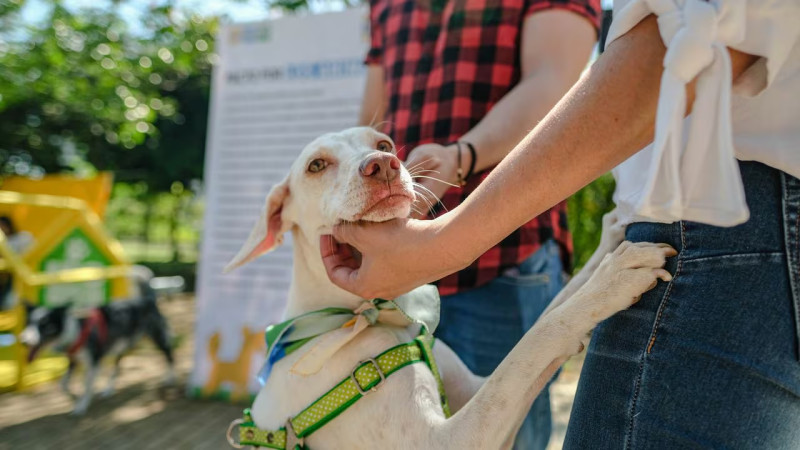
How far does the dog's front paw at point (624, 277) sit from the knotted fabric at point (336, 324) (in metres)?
0.48

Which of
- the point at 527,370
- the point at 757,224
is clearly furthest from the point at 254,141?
the point at 757,224

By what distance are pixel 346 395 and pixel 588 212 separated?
22.5 feet

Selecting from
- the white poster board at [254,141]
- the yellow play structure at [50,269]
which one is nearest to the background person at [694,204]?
the white poster board at [254,141]

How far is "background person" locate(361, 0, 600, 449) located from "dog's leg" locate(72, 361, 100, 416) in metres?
4.65

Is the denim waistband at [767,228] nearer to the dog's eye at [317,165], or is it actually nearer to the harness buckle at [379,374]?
the harness buckle at [379,374]

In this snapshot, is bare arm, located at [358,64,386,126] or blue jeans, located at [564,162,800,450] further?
bare arm, located at [358,64,386,126]

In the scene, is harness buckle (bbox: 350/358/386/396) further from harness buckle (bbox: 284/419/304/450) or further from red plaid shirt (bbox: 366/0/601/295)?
red plaid shirt (bbox: 366/0/601/295)

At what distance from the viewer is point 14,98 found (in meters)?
8.16

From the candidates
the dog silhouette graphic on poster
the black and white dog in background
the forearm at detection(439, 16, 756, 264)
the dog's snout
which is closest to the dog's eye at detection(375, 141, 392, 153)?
the dog's snout

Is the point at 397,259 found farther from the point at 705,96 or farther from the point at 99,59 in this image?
the point at 99,59

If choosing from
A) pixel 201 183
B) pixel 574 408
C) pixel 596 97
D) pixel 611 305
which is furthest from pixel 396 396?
pixel 201 183

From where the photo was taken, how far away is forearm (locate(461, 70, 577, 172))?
5.77ft

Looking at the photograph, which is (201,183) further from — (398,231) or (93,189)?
(398,231)

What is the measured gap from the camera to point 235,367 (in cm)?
Result: 537
